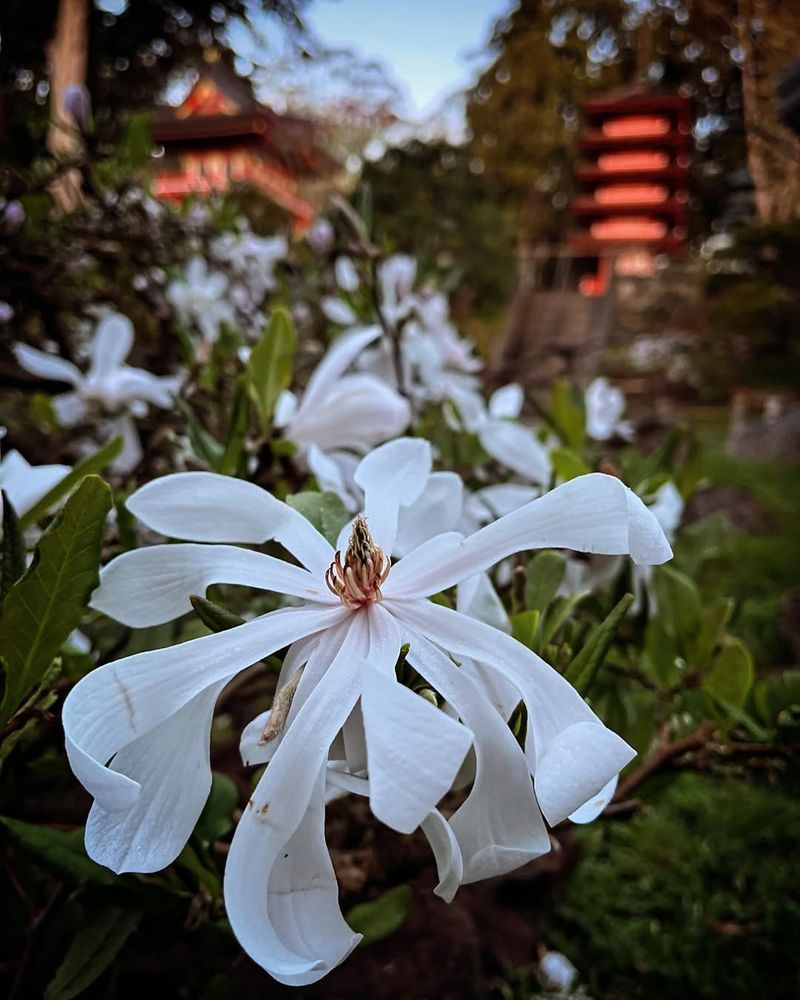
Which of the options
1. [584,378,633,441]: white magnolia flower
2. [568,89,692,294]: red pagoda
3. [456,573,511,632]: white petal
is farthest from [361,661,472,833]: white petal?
[568,89,692,294]: red pagoda

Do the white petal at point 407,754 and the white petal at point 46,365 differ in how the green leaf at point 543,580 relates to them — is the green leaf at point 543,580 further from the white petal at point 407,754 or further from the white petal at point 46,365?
the white petal at point 46,365

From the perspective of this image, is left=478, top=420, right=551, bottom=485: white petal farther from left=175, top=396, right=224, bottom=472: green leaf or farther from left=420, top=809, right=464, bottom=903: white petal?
left=420, top=809, right=464, bottom=903: white petal

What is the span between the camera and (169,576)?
0.29m

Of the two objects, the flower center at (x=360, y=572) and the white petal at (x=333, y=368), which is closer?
the flower center at (x=360, y=572)

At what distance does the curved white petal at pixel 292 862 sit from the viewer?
22cm

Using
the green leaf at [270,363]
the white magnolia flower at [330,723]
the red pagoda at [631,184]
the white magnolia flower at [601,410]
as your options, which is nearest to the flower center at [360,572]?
the white magnolia flower at [330,723]

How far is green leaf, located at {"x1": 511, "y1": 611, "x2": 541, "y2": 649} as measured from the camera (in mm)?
333

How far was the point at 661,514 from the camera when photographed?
0.47 meters

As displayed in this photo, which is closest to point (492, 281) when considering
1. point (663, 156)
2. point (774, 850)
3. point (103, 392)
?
point (663, 156)

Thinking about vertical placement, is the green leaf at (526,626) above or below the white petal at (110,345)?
below

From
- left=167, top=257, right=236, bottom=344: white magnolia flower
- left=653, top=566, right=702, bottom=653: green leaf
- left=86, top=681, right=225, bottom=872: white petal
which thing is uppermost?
left=167, top=257, right=236, bottom=344: white magnolia flower

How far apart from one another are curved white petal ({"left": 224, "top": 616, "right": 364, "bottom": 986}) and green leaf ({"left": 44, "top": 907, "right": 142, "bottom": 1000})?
17 cm

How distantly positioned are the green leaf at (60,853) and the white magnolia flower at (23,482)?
137mm

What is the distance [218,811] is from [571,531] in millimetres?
250
